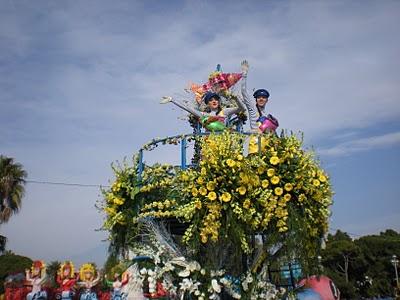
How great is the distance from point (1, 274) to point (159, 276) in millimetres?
26006

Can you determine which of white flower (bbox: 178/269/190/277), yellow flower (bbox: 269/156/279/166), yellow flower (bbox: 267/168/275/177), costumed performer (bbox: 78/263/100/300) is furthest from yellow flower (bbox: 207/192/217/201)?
costumed performer (bbox: 78/263/100/300)

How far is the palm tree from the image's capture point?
86.3ft

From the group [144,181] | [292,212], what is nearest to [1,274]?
[144,181]

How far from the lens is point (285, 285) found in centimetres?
877

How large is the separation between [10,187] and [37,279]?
10.6 meters

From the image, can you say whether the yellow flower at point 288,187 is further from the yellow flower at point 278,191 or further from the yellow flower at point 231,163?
the yellow flower at point 231,163

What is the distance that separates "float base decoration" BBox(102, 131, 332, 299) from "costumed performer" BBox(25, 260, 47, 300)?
10624mm

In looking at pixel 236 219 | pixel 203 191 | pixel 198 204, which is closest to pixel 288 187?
pixel 236 219

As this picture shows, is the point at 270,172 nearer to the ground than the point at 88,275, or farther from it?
farther from it

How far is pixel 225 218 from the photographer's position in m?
7.55

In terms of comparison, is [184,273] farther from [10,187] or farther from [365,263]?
[365,263]

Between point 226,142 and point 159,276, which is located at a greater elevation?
point 226,142

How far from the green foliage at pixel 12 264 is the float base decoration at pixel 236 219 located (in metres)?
25.2

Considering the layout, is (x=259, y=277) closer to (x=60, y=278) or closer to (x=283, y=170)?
(x=283, y=170)
